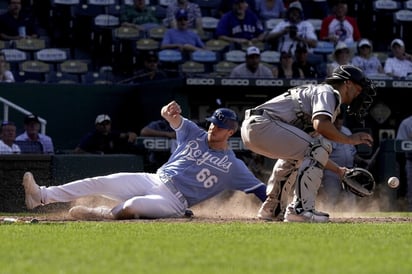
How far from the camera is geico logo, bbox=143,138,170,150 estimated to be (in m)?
14.7

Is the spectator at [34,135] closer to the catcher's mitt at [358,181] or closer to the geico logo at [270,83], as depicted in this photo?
the geico logo at [270,83]

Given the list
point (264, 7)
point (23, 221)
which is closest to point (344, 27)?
point (264, 7)

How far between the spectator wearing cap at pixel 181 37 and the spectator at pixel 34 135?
10.1 feet

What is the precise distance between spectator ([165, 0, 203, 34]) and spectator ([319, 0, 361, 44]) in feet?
6.86

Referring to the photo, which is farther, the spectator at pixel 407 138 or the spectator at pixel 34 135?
the spectator at pixel 407 138

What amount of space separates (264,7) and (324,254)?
12.3 m

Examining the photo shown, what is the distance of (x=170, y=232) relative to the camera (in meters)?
8.07

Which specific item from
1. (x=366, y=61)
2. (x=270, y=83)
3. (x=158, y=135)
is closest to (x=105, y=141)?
(x=158, y=135)

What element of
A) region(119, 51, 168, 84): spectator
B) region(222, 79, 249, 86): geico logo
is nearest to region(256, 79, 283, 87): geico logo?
region(222, 79, 249, 86): geico logo

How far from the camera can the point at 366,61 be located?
1703 centimetres

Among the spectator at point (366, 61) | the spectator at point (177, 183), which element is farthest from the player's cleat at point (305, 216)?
the spectator at point (366, 61)

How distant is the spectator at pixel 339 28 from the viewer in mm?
17984

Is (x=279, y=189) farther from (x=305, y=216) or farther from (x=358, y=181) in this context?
(x=358, y=181)

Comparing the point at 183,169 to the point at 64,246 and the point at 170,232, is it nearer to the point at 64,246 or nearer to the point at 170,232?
the point at 170,232
